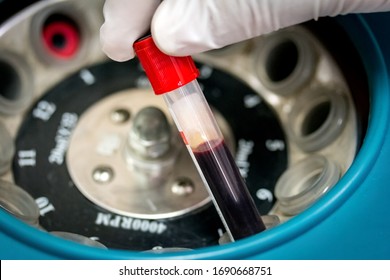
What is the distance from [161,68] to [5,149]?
27 centimetres

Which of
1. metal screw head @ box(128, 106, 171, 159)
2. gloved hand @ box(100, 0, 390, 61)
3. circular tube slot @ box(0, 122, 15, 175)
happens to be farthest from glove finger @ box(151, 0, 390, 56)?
circular tube slot @ box(0, 122, 15, 175)

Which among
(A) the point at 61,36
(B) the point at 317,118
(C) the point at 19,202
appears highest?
(A) the point at 61,36

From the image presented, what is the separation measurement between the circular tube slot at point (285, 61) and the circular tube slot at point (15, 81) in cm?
A: 31

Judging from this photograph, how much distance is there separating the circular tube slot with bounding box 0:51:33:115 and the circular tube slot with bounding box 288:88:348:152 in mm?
348

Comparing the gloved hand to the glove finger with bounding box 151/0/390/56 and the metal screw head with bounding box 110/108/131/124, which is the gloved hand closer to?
the glove finger with bounding box 151/0/390/56

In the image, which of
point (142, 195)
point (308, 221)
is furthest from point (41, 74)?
A: point (308, 221)

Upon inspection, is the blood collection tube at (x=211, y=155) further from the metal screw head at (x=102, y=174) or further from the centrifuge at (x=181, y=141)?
the metal screw head at (x=102, y=174)

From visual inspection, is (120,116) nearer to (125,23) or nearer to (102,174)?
(102,174)

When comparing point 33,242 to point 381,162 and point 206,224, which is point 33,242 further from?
point 381,162

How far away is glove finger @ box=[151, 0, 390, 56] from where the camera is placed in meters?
0.56

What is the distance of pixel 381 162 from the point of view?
58 cm

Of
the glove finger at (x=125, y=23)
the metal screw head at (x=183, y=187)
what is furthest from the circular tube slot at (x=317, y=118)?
the glove finger at (x=125, y=23)

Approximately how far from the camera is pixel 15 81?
789 millimetres

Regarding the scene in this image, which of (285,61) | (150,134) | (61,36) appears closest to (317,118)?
(285,61)
